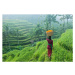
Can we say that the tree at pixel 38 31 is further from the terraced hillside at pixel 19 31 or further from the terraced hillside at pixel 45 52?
the terraced hillside at pixel 45 52

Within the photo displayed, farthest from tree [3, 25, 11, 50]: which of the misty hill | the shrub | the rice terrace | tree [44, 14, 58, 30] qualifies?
the shrub

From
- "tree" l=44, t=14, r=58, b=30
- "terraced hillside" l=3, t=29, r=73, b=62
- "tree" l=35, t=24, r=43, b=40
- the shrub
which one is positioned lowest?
"terraced hillside" l=3, t=29, r=73, b=62

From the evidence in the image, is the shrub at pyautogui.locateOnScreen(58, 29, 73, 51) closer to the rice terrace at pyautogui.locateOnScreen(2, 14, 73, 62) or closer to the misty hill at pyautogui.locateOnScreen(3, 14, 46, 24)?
the rice terrace at pyautogui.locateOnScreen(2, 14, 73, 62)

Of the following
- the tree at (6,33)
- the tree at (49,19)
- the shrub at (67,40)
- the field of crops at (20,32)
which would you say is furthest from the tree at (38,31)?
the tree at (6,33)

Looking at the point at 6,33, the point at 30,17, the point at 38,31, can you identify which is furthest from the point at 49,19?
the point at 6,33

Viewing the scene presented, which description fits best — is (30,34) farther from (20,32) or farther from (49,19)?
(49,19)

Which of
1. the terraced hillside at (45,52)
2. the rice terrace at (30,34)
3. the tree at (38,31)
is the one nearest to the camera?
the terraced hillside at (45,52)

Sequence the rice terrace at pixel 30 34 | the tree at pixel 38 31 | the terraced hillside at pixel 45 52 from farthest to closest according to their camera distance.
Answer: the tree at pixel 38 31 → the rice terrace at pixel 30 34 → the terraced hillside at pixel 45 52

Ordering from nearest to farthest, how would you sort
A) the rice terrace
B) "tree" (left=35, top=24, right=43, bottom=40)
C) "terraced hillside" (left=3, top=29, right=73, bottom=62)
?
1. "terraced hillside" (left=3, top=29, right=73, bottom=62)
2. the rice terrace
3. "tree" (left=35, top=24, right=43, bottom=40)
